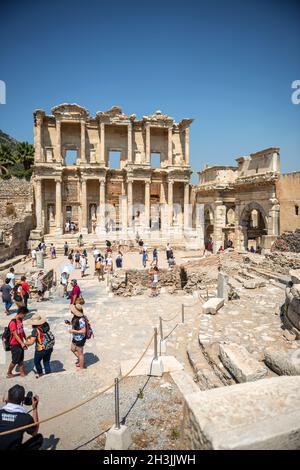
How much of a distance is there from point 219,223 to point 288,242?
8945 mm

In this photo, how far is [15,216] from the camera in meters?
28.2

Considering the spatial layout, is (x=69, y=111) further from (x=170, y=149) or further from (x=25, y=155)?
(x=25, y=155)

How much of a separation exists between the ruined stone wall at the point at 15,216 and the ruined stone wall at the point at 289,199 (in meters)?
17.4

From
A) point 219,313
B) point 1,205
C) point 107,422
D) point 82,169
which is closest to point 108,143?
point 82,169

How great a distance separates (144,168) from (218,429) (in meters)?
27.5

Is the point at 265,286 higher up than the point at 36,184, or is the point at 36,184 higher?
the point at 36,184

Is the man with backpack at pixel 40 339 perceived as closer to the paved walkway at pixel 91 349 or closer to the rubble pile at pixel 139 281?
the paved walkway at pixel 91 349

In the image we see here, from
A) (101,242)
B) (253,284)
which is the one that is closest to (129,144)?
(101,242)

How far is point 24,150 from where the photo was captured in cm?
3900

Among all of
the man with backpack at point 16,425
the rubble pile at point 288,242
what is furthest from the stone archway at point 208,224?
the man with backpack at point 16,425

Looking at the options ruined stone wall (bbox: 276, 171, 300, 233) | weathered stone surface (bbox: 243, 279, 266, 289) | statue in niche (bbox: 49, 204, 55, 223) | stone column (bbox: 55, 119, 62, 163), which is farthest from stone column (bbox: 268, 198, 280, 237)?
statue in niche (bbox: 49, 204, 55, 223)

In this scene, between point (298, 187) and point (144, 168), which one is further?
point (144, 168)
